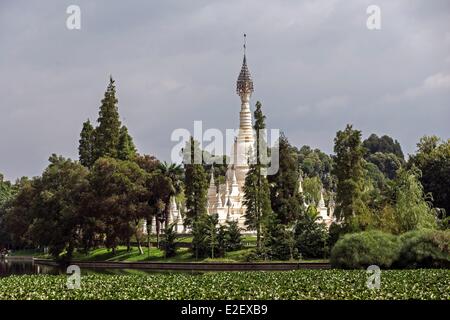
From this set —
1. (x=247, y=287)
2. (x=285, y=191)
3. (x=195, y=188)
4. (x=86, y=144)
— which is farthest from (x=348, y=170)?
(x=86, y=144)

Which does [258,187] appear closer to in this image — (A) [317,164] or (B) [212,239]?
(B) [212,239]

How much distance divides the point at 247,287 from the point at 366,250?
14.5 m

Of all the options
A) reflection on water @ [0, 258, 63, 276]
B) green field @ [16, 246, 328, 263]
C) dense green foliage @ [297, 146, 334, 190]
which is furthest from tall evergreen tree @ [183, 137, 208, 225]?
dense green foliage @ [297, 146, 334, 190]

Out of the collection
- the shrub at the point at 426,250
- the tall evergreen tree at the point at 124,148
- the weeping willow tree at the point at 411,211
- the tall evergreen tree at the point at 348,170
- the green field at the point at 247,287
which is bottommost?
the green field at the point at 247,287

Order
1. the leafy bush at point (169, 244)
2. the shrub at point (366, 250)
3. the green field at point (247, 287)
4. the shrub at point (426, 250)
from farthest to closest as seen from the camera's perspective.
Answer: the leafy bush at point (169, 244)
the shrub at point (366, 250)
the shrub at point (426, 250)
the green field at point (247, 287)

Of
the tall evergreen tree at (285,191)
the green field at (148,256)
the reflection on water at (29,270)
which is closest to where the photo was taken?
the green field at (148,256)

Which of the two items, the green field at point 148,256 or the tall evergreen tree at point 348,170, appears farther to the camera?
the green field at point 148,256

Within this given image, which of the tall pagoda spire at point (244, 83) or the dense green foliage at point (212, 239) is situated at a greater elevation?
the tall pagoda spire at point (244, 83)

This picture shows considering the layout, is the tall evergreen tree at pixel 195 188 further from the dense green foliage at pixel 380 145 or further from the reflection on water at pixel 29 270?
the dense green foliage at pixel 380 145

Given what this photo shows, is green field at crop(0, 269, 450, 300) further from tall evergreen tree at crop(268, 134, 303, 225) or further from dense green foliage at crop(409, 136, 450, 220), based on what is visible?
dense green foliage at crop(409, 136, 450, 220)

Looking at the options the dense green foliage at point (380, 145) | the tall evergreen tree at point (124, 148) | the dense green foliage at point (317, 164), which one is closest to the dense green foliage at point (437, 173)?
the tall evergreen tree at point (124, 148)

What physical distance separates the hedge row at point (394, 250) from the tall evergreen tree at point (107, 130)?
1207 inches

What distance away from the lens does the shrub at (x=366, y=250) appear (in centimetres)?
4162
